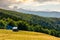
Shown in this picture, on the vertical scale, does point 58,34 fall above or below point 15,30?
below

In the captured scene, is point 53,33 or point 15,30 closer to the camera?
point 15,30

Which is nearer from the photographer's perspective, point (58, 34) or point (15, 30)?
point (15, 30)

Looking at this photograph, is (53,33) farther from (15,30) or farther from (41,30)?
(15,30)

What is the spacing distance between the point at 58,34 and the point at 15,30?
1710 centimetres

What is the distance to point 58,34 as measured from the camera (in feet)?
190

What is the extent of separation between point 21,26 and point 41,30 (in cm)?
757

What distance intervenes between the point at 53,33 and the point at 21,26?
11274mm

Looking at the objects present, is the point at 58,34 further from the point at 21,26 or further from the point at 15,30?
the point at 15,30

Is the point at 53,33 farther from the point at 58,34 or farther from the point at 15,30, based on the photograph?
the point at 15,30

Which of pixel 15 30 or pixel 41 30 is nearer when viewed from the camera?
pixel 15 30

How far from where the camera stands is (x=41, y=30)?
61281 mm

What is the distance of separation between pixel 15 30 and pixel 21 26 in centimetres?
1102

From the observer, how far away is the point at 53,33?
5794 cm

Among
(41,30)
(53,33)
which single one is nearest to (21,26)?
(41,30)
